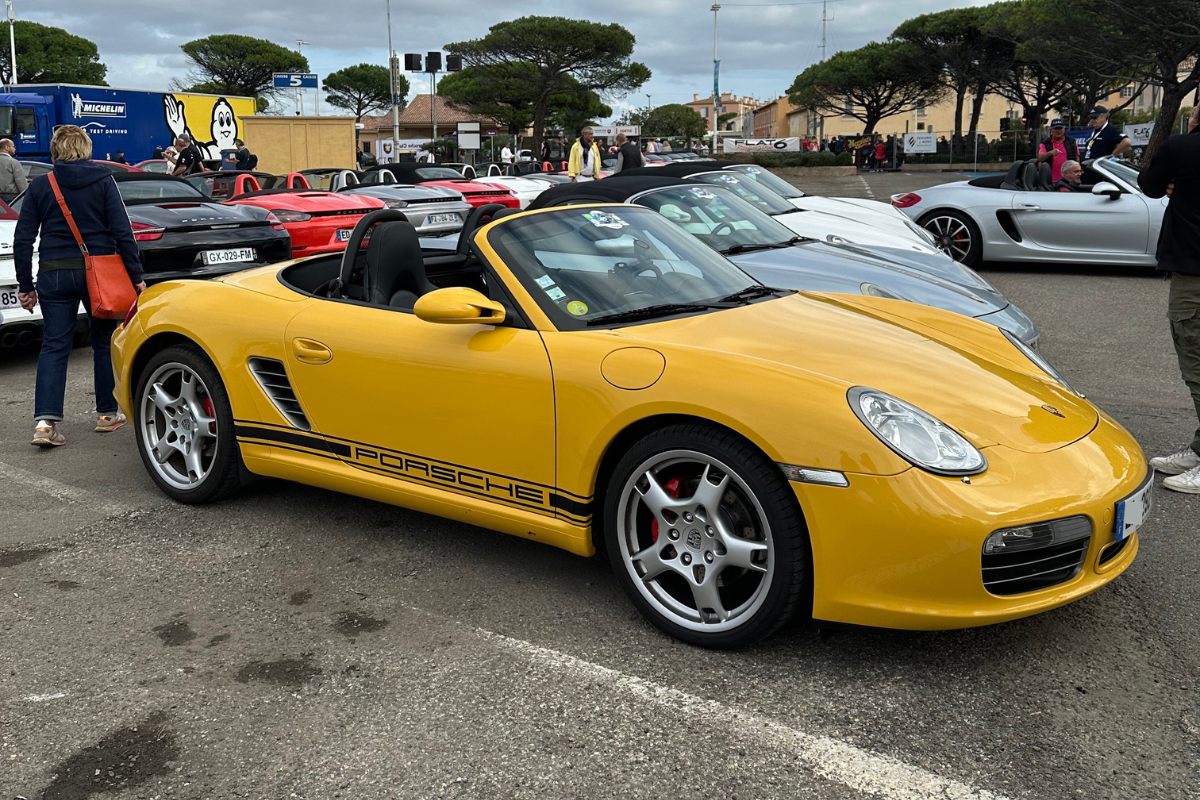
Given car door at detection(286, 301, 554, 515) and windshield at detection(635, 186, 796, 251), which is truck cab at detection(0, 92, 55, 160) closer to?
windshield at detection(635, 186, 796, 251)

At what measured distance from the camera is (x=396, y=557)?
3.96 meters

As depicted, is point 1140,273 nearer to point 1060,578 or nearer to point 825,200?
point 825,200

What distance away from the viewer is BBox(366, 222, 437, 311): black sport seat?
411 cm

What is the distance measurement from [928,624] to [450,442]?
5.44 feet

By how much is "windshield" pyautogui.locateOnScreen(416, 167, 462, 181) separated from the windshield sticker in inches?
564

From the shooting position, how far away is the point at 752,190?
30.0 ft

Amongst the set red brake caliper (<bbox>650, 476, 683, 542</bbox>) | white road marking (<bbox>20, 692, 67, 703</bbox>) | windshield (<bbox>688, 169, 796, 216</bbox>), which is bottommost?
white road marking (<bbox>20, 692, 67, 703</bbox>)

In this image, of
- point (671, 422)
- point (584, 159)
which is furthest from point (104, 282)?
point (584, 159)

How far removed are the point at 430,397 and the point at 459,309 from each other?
0.37 metres

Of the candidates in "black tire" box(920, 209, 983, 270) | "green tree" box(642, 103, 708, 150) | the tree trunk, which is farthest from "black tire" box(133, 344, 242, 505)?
"green tree" box(642, 103, 708, 150)

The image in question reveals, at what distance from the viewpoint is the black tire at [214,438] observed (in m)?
4.34

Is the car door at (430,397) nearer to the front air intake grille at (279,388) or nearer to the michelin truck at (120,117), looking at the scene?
the front air intake grille at (279,388)

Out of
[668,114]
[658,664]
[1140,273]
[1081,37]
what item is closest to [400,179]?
[1140,273]

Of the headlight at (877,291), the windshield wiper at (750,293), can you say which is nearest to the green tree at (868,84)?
the headlight at (877,291)
